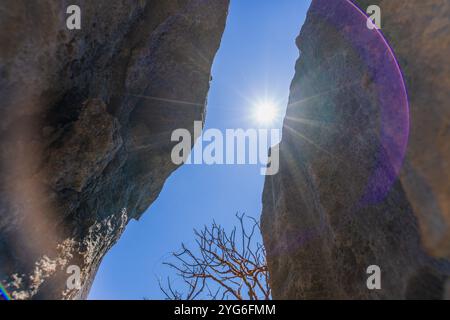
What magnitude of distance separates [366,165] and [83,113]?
4.62 metres

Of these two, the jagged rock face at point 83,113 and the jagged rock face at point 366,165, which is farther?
the jagged rock face at point 83,113

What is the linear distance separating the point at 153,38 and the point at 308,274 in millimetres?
5564

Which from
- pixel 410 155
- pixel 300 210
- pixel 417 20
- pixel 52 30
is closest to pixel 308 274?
pixel 300 210

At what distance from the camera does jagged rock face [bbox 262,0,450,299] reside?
270cm

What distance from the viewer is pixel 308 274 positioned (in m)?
4.41

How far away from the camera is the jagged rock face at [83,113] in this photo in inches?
146

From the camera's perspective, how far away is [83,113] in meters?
4.69

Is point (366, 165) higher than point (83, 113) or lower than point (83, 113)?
lower

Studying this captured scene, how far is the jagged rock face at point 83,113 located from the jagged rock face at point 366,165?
3.17 m

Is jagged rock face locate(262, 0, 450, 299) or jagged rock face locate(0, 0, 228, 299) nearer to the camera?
jagged rock face locate(262, 0, 450, 299)

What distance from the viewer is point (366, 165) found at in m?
3.79

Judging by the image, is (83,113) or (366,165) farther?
(83,113)

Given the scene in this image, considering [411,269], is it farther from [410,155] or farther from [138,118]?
[138,118]

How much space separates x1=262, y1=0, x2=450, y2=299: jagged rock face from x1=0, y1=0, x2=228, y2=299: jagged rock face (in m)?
3.17
